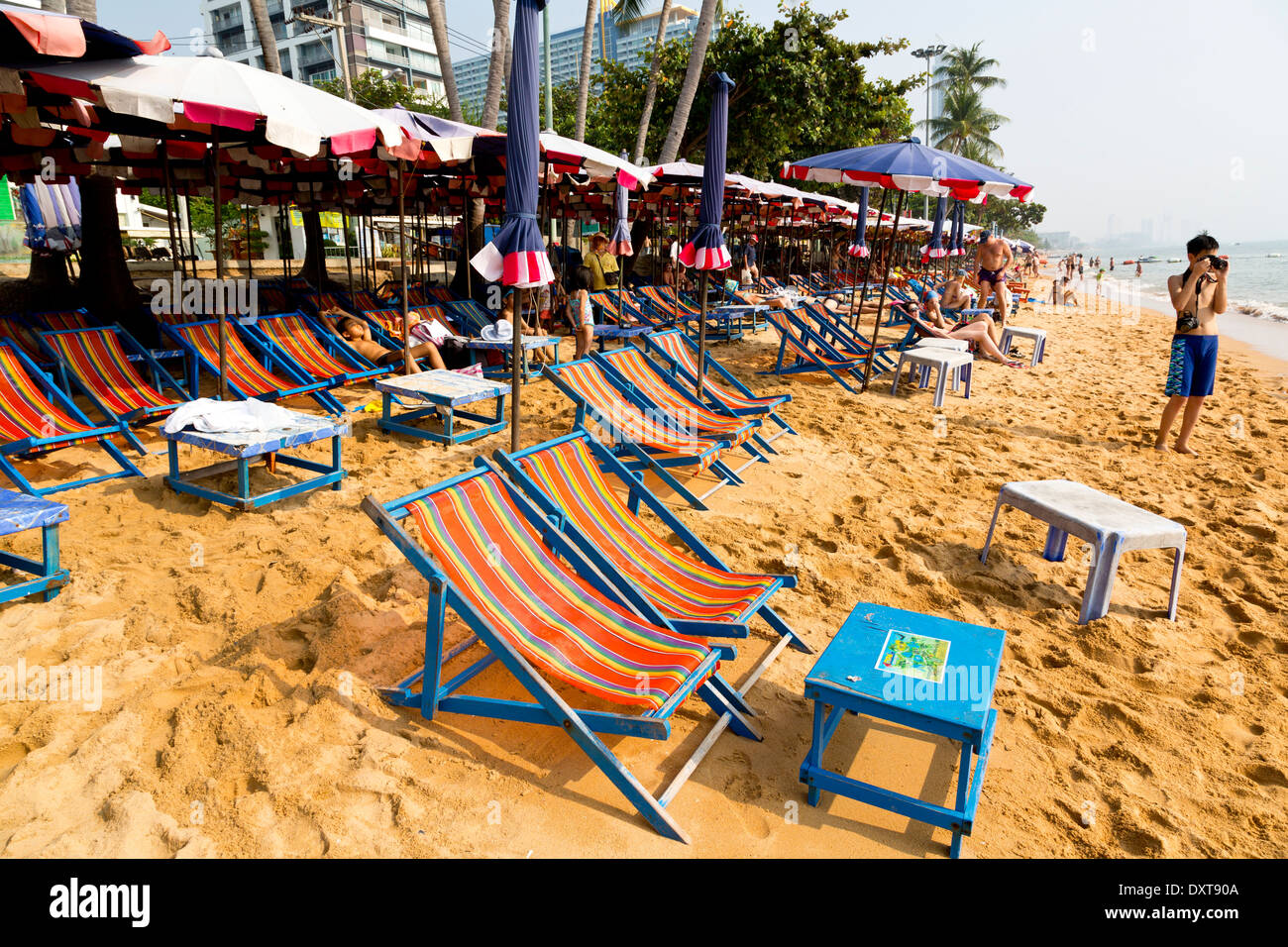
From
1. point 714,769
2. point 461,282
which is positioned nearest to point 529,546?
point 714,769

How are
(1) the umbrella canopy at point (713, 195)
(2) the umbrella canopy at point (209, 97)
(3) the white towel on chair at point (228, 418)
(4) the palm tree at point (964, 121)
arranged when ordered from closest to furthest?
(2) the umbrella canopy at point (209, 97)
(3) the white towel on chair at point (228, 418)
(1) the umbrella canopy at point (713, 195)
(4) the palm tree at point (964, 121)

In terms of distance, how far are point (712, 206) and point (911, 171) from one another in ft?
7.87

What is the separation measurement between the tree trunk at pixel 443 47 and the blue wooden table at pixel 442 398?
8.10 m

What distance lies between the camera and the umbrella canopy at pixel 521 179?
3.50 m

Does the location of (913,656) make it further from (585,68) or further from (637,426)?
(585,68)

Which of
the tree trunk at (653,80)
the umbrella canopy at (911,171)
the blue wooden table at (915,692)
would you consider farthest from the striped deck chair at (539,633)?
the tree trunk at (653,80)

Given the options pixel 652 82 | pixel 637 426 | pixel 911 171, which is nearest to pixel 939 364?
pixel 911 171

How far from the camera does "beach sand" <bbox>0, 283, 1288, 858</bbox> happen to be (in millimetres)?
2289

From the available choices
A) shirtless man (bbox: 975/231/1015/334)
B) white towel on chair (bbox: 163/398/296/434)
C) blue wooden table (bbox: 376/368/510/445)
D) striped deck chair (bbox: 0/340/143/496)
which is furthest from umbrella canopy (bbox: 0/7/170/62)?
shirtless man (bbox: 975/231/1015/334)

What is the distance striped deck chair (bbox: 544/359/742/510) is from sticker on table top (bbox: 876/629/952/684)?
2.24 m

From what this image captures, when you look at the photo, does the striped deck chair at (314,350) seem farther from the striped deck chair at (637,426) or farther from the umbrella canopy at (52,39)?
the umbrella canopy at (52,39)

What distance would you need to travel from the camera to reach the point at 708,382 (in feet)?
22.7
